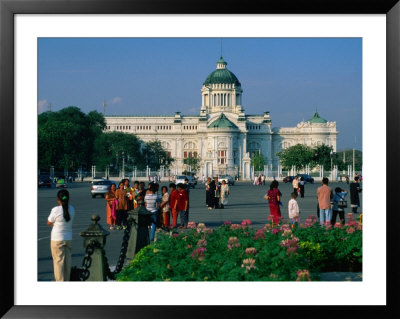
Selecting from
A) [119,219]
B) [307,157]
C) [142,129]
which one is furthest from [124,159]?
[119,219]

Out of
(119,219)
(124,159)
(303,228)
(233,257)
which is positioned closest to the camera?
(233,257)

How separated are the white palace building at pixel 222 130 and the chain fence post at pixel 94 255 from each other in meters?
126

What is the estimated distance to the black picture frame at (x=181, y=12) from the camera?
22.8 ft

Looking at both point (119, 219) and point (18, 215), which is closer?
point (18, 215)

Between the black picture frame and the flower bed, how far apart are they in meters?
0.96

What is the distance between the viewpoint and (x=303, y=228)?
39.8 feet

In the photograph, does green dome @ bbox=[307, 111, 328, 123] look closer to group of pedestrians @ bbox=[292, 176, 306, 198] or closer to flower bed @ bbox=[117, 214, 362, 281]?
group of pedestrians @ bbox=[292, 176, 306, 198]

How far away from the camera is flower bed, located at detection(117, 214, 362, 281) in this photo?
27.7ft

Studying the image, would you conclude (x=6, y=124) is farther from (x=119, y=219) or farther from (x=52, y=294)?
(x=119, y=219)

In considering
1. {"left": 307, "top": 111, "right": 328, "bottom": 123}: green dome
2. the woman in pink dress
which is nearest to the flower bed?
the woman in pink dress

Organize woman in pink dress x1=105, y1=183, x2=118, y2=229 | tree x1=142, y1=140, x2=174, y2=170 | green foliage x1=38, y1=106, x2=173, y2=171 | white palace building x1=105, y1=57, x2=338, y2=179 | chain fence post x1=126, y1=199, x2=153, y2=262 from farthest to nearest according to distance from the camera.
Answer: white palace building x1=105, y1=57, x2=338, y2=179, tree x1=142, y1=140, x2=174, y2=170, green foliage x1=38, y1=106, x2=173, y2=171, woman in pink dress x1=105, y1=183, x2=118, y2=229, chain fence post x1=126, y1=199, x2=153, y2=262

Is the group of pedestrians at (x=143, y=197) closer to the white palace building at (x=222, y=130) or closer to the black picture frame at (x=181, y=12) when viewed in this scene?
the black picture frame at (x=181, y=12)

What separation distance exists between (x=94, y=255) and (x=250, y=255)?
2048 millimetres

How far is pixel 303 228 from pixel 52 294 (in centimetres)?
592
